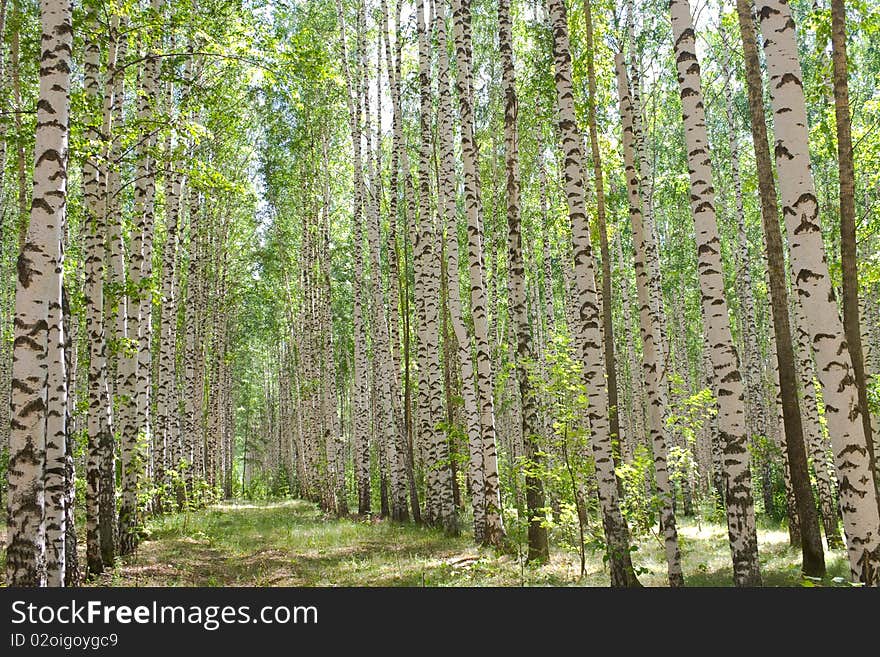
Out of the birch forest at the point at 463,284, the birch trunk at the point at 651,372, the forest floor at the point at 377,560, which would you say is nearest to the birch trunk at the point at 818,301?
the birch forest at the point at 463,284

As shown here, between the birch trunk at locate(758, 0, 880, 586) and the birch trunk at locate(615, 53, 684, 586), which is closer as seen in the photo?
the birch trunk at locate(758, 0, 880, 586)

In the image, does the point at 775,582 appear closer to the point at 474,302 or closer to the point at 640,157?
the point at 474,302

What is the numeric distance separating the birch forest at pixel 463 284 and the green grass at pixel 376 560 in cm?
12

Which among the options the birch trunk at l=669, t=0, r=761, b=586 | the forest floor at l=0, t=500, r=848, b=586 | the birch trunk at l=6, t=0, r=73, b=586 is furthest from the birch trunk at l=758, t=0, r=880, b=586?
the birch trunk at l=6, t=0, r=73, b=586

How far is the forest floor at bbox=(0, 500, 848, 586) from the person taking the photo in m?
9.77

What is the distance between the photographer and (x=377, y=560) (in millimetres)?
11766

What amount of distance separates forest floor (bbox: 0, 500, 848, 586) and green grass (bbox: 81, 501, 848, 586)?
17 millimetres

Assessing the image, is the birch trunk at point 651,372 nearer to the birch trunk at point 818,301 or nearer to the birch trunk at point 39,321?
the birch trunk at point 818,301

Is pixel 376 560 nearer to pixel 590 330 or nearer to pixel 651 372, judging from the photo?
pixel 651 372

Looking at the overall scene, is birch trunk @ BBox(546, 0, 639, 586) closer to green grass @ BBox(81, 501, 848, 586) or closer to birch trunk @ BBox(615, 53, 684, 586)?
green grass @ BBox(81, 501, 848, 586)

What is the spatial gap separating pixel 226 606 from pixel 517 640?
2220mm

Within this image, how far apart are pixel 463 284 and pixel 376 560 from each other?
17561 millimetres

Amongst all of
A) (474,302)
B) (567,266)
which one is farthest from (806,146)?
(567,266)

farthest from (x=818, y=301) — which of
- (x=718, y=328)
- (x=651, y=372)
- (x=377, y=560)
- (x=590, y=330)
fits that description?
(x=377, y=560)
